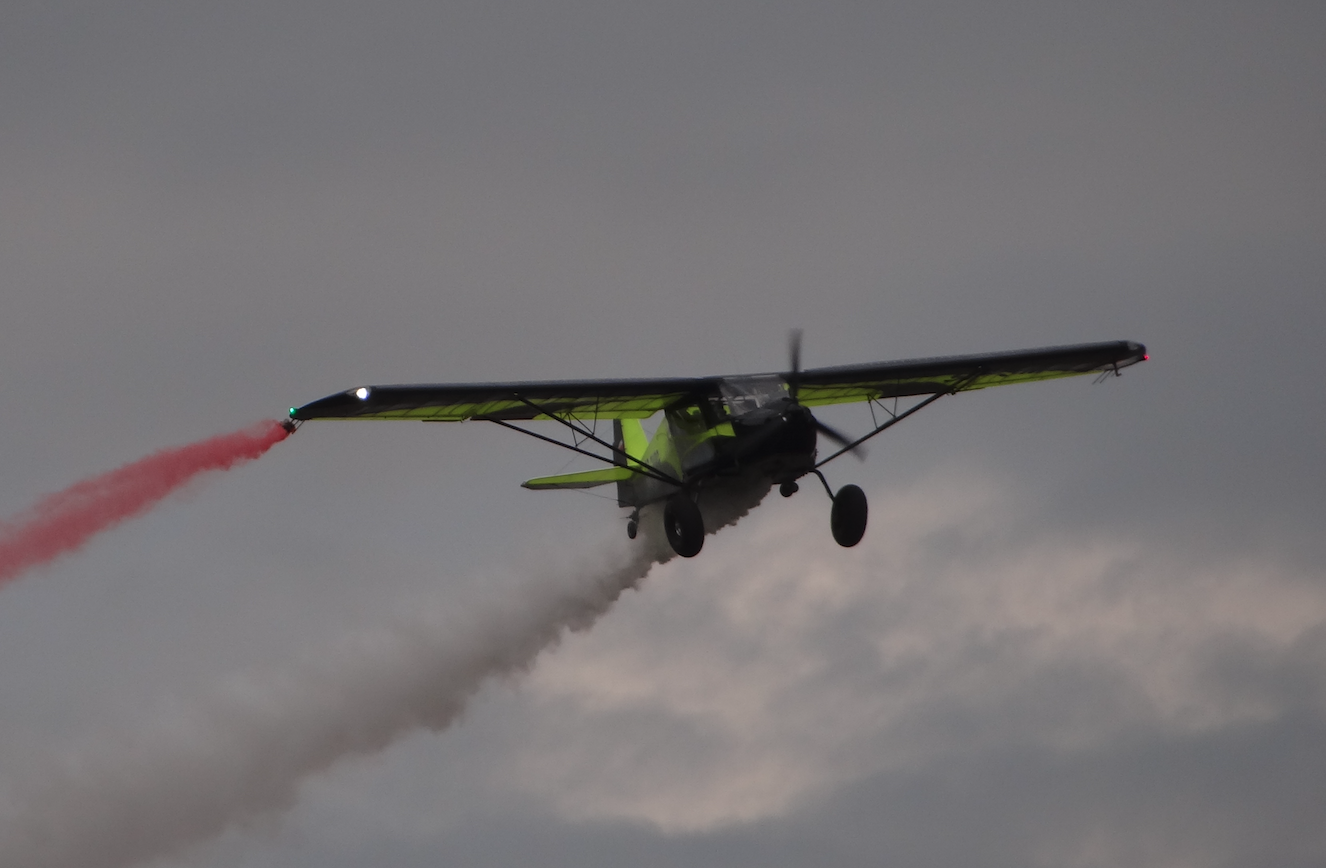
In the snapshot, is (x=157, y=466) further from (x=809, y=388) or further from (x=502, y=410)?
(x=809, y=388)

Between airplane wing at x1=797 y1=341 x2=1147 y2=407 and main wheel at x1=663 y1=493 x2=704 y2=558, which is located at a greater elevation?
airplane wing at x1=797 y1=341 x2=1147 y2=407

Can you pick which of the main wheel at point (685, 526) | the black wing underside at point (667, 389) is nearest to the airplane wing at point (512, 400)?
the black wing underside at point (667, 389)

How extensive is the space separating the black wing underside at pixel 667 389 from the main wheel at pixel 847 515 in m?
2.61

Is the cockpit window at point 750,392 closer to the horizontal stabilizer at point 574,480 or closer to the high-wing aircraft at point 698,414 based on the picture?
the high-wing aircraft at point 698,414

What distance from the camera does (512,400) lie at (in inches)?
1673

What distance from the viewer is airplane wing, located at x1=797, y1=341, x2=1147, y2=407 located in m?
45.2

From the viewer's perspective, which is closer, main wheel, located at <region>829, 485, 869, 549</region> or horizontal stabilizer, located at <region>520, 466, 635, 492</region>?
main wheel, located at <region>829, 485, 869, 549</region>

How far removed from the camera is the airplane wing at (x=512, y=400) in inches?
1599

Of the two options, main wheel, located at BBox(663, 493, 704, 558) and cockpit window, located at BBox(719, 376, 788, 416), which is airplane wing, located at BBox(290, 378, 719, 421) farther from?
main wheel, located at BBox(663, 493, 704, 558)

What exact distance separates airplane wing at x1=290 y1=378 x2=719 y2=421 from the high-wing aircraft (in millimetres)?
21

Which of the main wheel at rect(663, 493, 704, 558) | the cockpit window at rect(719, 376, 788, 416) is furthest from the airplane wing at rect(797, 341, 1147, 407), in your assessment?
the main wheel at rect(663, 493, 704, 558)

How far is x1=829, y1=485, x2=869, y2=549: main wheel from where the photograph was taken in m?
42.2

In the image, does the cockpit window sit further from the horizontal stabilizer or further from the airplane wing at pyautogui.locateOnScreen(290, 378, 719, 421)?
the horizontal stabilizer

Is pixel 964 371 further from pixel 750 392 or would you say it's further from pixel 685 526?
pixel 685 526
